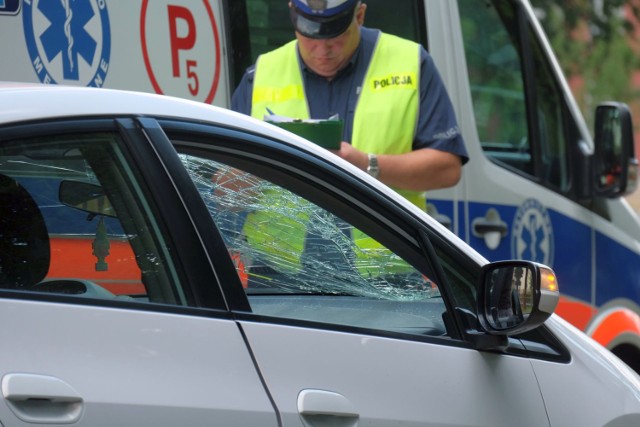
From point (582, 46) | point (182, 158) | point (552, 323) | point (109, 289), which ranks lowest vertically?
point (582, 46)

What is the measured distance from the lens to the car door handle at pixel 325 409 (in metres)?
2.32

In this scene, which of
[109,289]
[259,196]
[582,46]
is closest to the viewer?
[109,289]

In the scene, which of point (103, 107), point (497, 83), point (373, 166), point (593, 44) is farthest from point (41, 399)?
point (593, 44)

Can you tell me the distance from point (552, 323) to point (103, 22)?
164 cm

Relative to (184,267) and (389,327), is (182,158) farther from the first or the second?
(389,327)

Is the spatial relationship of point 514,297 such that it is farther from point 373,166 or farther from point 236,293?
point 373,166

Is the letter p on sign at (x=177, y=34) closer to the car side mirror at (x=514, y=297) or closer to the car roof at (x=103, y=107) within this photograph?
the car roof at (x=103, y=107)

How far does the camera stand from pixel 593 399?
2855mm

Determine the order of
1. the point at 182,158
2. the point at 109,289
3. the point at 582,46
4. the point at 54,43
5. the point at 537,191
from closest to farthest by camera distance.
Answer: the point at 109,289 < the point at 182,158 < the point at 54,43 < the point at 537,191 < the point at 582,46

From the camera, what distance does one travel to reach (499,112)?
5230 millimetres

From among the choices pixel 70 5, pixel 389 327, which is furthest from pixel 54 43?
pixel 389 327

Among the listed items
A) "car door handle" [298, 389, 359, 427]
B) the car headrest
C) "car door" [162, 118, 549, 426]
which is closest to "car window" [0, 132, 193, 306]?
the car headrest

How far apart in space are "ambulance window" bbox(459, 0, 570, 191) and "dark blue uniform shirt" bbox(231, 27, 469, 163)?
84 centimetres

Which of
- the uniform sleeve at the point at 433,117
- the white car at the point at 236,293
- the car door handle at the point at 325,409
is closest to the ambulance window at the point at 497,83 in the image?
the uniform sleeve at the point at 433,117
